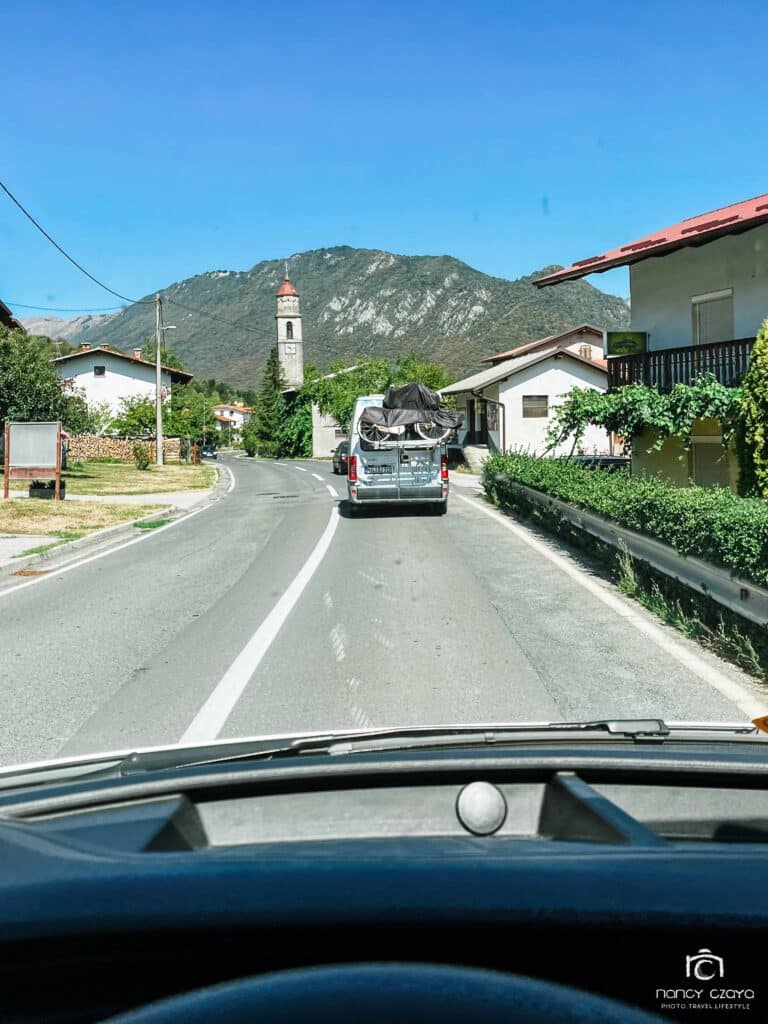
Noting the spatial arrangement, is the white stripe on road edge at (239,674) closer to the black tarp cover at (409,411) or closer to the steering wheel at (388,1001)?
the steering wheel at (388,1001)

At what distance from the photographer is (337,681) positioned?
777cm

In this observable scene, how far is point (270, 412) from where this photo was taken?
97.7 metres

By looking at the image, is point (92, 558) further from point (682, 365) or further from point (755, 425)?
point (682, 365)

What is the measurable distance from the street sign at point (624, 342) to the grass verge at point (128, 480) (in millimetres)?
16959

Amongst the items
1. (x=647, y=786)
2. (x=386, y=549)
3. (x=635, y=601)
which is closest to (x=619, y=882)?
(x=647, y=786)

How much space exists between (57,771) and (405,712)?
12.7 ft

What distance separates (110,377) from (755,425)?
63.6 m

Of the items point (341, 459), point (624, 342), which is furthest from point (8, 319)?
point (624, 342)

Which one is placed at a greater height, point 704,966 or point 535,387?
point 535,387

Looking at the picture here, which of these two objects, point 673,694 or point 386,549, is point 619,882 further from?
point 386,549

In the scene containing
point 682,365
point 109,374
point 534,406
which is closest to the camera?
point 682,365

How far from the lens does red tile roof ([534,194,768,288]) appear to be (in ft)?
60.3

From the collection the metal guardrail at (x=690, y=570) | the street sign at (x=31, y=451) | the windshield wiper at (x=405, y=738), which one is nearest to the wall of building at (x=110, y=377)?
the street sign at (x=31, y=451)

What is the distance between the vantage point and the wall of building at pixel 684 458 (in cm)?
2114
